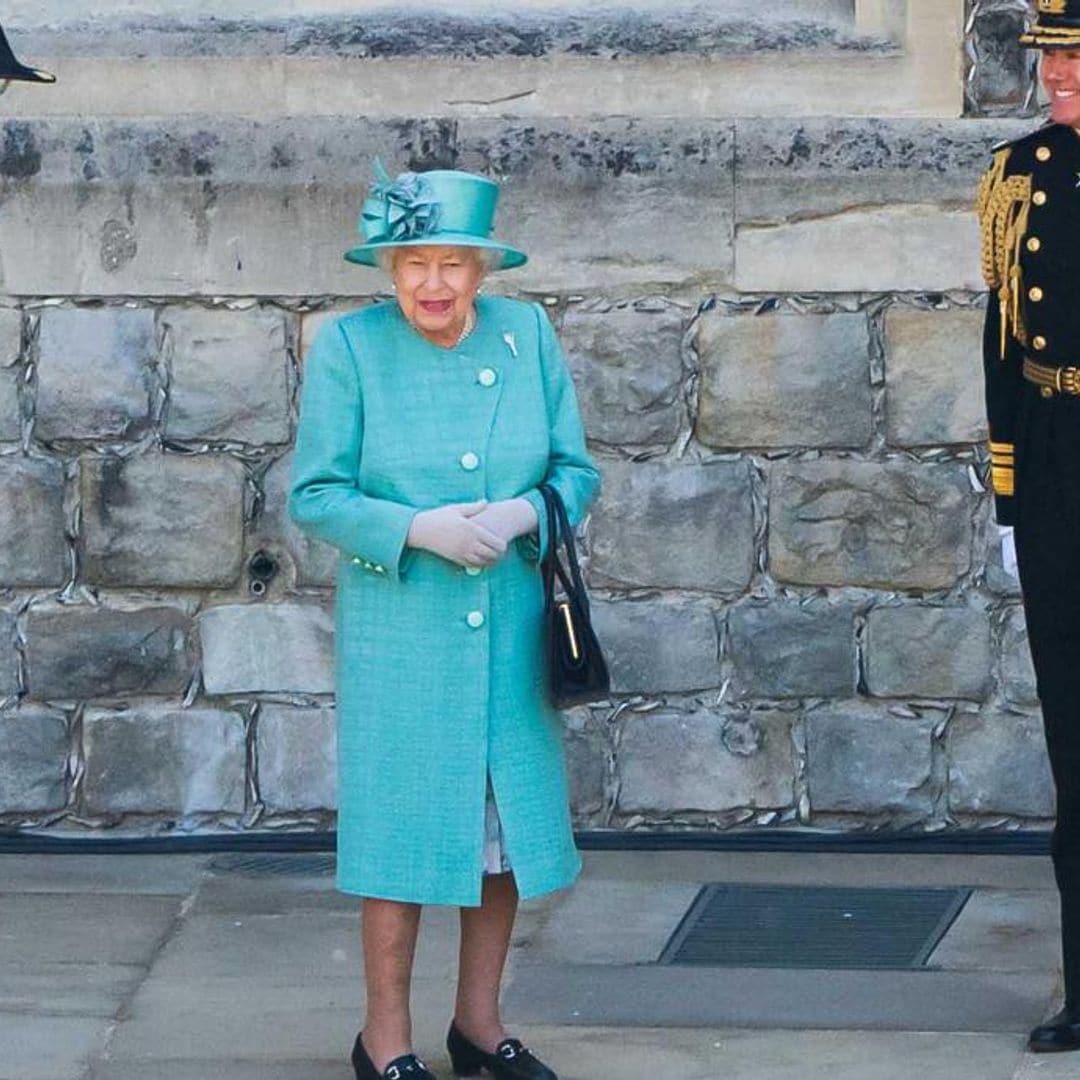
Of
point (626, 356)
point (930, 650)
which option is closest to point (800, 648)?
point (930, 650)

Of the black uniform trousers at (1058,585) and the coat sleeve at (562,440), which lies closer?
the coat sleeve at (562,440)

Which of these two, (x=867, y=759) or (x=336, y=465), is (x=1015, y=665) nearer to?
(x=867, y=759)

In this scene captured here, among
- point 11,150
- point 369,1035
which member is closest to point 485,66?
point 11,150

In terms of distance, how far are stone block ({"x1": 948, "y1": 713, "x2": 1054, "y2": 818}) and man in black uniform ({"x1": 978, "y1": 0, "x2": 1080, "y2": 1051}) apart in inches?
55.0

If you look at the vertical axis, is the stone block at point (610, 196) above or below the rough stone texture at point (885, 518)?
above

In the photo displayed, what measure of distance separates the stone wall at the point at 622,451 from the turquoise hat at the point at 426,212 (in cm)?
179

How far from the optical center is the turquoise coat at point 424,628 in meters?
4.58

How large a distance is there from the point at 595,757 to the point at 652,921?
2.11 feet

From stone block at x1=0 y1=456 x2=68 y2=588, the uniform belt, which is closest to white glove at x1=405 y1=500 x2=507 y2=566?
the uniform belt

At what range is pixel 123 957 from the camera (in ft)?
18.4

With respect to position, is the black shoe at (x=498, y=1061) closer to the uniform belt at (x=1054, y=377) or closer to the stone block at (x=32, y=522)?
the uniform belt at (x=1054, y=377)

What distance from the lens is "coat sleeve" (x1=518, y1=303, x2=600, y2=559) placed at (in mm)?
4699

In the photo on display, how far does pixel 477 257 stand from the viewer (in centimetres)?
462

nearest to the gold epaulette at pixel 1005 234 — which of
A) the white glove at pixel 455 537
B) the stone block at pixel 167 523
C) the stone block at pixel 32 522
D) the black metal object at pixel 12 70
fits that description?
the white glove at pixel 455 537
